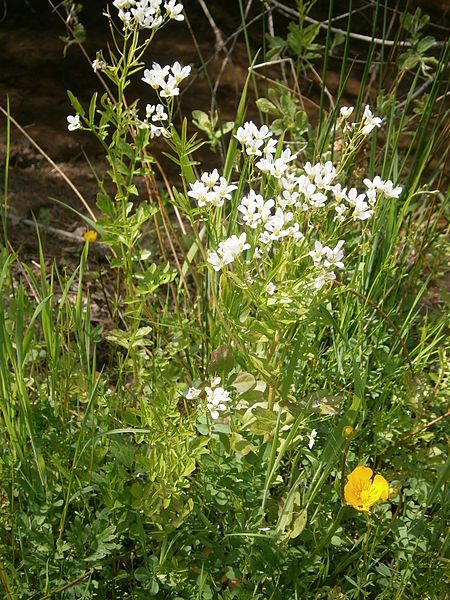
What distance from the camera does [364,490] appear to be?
149cm

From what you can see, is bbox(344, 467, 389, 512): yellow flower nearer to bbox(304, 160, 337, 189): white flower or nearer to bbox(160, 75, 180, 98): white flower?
bbox(304, 160, 337, 189): white flower

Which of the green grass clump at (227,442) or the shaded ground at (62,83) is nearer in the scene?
the green grass clump at (227,442)

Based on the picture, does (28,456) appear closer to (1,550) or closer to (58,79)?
(1,550)

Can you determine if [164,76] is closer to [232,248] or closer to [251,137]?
[251,137]

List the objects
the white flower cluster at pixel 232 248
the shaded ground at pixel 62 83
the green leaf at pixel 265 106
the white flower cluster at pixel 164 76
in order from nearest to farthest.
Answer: the white flower cluster at pixel 232 248 < the white flower cluster at pixel 164 76 < the green leaf at pixel 265 106 < the shaded ground at pixel 62 83

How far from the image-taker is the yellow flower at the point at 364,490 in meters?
1.47

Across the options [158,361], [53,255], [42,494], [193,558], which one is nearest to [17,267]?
[53,255]

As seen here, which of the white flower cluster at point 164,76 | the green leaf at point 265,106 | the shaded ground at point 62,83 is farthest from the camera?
the shaded ground at point 62,83

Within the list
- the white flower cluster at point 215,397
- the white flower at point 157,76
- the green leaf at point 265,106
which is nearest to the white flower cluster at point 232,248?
the white flower cluster at point 215,397

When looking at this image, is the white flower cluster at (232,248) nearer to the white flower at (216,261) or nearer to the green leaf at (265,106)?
the white flower at (216,261)

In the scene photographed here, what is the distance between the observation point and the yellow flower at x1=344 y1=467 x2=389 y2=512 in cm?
147

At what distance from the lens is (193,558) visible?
1.56 meters

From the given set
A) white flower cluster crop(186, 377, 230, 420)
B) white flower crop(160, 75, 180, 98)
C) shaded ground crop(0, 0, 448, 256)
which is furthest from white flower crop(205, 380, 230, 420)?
shaded ground crop(0, 0, 448, 256)

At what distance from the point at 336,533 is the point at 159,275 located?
63 cm
